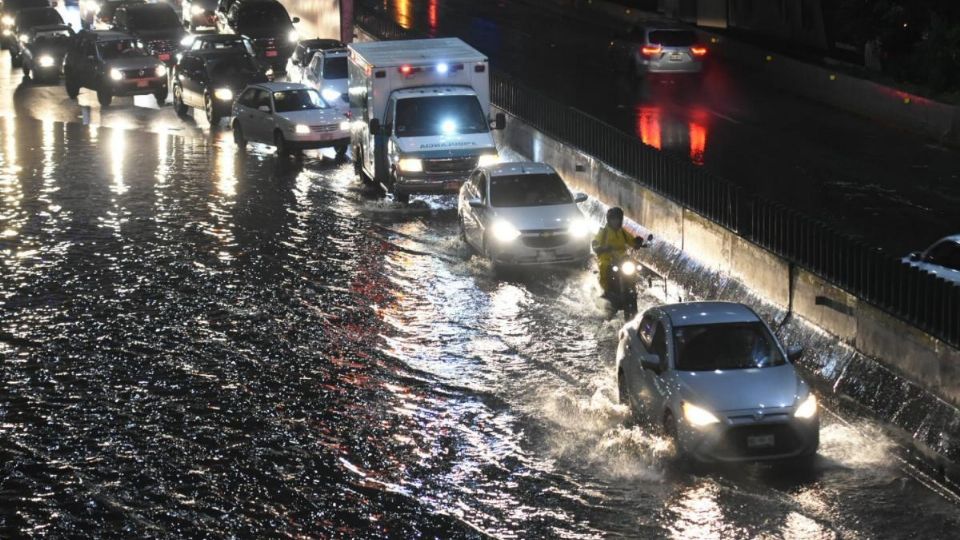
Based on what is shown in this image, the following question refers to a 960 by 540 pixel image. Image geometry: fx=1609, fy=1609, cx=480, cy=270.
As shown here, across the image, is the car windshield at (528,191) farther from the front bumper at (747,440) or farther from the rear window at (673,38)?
the rear window at (673,38)

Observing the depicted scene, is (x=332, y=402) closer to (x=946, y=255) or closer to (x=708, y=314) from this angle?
(x=708, y=314)

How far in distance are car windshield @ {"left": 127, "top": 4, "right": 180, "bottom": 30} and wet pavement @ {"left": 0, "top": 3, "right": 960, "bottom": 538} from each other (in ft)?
68.3

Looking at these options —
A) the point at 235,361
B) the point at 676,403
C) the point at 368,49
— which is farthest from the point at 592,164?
the point at 676,403

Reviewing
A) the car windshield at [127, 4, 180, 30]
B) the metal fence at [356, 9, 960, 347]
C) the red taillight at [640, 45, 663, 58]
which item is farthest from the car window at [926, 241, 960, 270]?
the car windshield at [127, 4, 180, 30]

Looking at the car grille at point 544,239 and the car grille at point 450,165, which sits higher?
the car grille at point 450,165

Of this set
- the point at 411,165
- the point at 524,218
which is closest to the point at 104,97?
the point at 411,165

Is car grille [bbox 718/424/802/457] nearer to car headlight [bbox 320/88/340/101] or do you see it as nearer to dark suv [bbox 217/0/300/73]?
car headlight [bbox 320/88/340/101]

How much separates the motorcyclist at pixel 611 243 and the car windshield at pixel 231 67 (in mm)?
20851

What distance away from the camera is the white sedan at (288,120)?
34969 mm

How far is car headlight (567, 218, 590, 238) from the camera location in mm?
24547

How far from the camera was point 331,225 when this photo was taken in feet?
92.7

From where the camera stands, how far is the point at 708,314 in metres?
17.0

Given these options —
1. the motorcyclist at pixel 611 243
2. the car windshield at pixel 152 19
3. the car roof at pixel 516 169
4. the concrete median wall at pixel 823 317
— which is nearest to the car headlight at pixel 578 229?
the concrete median wall at pixel 823 317

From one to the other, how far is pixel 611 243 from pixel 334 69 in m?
19.6
